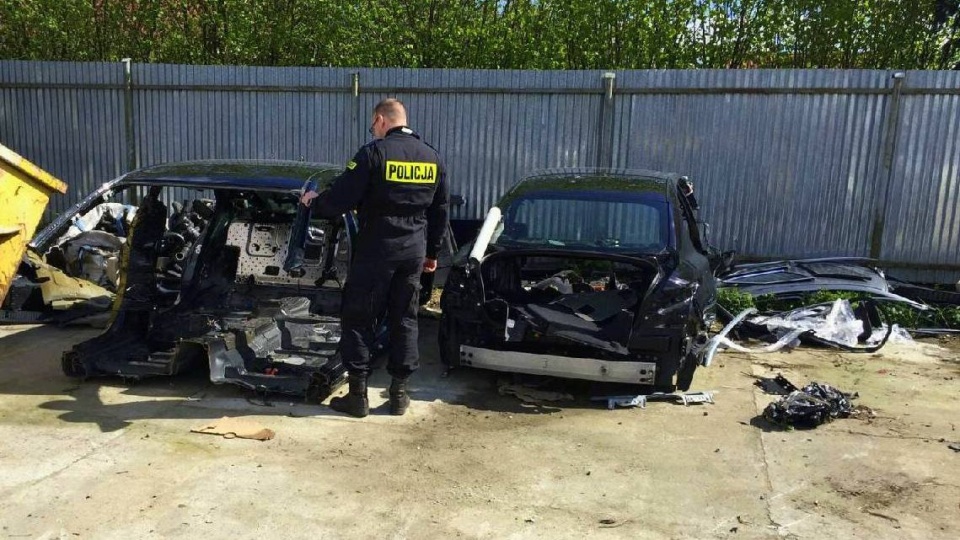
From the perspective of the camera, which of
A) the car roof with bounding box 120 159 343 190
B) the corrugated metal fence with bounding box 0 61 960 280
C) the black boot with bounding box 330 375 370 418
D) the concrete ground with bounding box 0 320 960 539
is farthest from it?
the corrugated metal fence with bounding box 0 61 960 280

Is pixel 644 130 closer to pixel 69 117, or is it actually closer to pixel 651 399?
pixel 651 399

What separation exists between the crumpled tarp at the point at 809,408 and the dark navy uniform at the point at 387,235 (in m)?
2.30

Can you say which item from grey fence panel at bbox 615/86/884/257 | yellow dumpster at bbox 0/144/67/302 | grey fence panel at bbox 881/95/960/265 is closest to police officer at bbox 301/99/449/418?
yellow dumpster at bbox 0/144/67/302

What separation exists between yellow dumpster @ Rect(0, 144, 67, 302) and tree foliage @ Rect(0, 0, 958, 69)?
5754mm

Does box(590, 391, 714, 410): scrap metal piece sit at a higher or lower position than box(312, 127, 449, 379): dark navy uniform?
lower

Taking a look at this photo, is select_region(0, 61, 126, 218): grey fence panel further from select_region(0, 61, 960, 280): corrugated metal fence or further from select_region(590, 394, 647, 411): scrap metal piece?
select_region(590, 394, 647, 411): scrap metal piece

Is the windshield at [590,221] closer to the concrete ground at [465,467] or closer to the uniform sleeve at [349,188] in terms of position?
the concrete ground at [465,467]

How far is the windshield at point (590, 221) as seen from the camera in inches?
215

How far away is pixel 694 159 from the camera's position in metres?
8.29

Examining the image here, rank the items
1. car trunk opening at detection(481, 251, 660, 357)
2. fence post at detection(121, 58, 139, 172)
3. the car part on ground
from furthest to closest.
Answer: fence post at detection(121, 58, 139, 172)
the car part on ground
car trunk opening at detection(481, 251, 660, 357)

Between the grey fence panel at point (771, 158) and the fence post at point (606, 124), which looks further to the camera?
the fence post at point (606, 124)

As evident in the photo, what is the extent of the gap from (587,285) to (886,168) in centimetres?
400

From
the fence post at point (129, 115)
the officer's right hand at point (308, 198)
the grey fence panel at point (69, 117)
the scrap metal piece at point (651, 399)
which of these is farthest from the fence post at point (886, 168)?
the grey fence panel at point (69, 117)

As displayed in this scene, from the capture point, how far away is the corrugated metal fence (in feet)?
25.8
